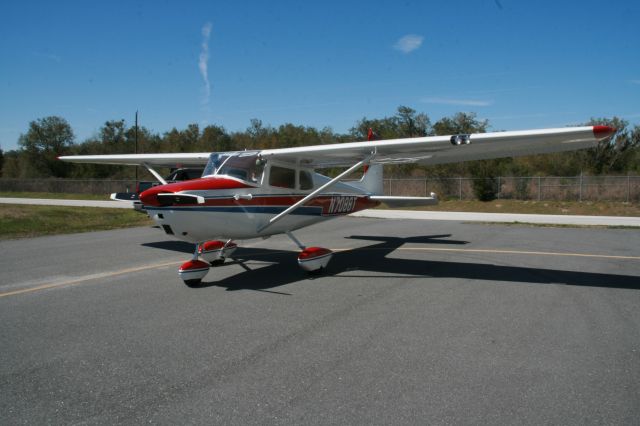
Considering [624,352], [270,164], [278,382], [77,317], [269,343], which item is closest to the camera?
[278,382]

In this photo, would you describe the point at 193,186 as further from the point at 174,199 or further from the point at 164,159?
the point at 164,159

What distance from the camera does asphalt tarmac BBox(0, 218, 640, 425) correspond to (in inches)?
128

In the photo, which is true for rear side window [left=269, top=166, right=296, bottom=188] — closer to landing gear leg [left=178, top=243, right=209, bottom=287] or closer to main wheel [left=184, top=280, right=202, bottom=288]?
landing gear leg [left=178, top=243, right=209, bottom=287]

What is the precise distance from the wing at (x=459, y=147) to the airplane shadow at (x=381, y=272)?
7.18 ft

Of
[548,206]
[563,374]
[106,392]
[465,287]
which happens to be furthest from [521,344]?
[548,206]

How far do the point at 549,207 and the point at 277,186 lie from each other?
19725 mm

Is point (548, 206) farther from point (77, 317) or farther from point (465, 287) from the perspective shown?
point (77, 317)

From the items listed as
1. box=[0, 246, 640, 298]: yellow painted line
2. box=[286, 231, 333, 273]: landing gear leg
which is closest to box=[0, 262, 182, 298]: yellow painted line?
box=[0, 246, 640, 298]: yellow painted line

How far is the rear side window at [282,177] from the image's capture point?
8.46 meters

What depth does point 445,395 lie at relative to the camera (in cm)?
340

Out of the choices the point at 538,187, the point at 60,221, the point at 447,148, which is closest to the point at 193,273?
the point at 447,148

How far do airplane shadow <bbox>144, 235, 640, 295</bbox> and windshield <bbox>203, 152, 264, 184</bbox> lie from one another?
1.83 metres

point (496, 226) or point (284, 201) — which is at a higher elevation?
point (284, 201)

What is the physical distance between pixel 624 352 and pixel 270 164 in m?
6.13
